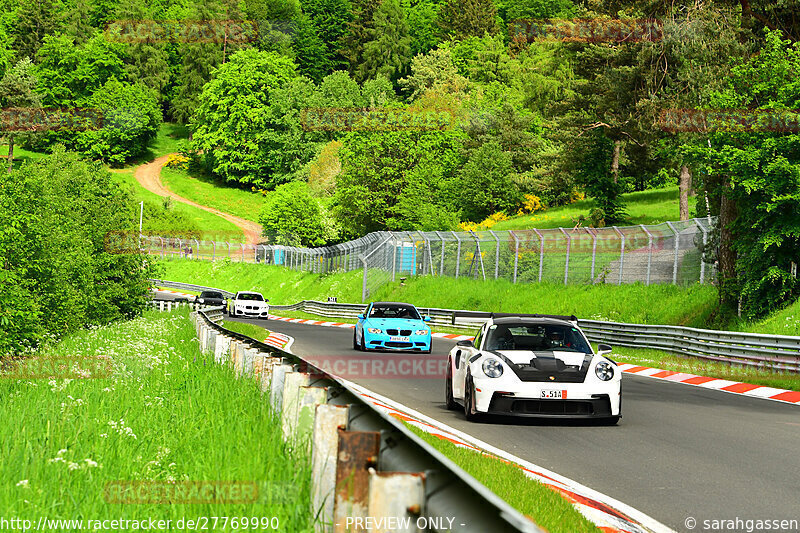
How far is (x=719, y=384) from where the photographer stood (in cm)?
Answer: 2011

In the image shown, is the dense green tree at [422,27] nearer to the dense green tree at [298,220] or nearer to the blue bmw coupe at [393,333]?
the dense green tree at [298,220]

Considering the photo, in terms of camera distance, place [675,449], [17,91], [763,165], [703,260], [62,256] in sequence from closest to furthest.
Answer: [675,449] < [763,165] < [62,256] < [703,260] < [17,91]

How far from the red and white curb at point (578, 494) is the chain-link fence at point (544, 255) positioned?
20313 mm

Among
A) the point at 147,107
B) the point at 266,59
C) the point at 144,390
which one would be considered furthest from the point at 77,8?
the point at 144,390

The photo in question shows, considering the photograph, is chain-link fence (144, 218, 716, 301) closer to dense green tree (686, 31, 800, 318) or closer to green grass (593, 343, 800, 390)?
dense green tree (686, 31, 800, 318)

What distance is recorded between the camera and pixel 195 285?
87438 mm

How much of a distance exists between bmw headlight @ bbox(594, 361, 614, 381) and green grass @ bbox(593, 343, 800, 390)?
7.56 metres

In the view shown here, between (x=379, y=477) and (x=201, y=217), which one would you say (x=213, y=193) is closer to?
(x=201, y=217)

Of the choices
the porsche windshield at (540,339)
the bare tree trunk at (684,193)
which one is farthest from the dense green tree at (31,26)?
the porsche windshield at (540,339)

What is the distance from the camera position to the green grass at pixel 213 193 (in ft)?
388

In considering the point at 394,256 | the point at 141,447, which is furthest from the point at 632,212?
the point at 141,447

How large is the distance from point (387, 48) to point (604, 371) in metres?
138

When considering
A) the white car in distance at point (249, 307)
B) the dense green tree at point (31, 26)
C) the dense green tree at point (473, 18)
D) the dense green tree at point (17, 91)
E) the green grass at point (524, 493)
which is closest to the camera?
the green grass at point (524, 493)

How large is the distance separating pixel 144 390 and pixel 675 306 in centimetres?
2457
